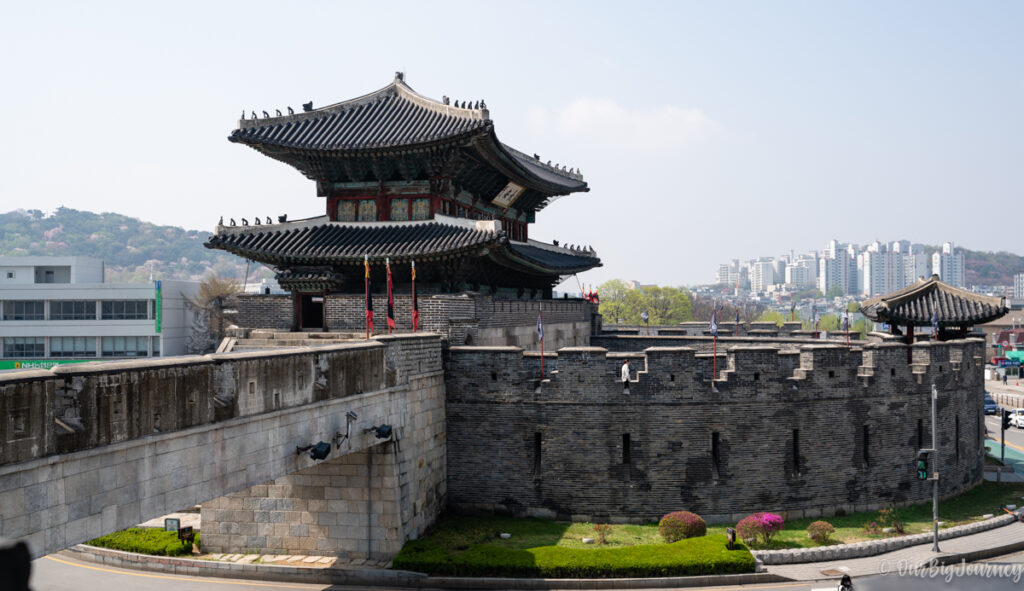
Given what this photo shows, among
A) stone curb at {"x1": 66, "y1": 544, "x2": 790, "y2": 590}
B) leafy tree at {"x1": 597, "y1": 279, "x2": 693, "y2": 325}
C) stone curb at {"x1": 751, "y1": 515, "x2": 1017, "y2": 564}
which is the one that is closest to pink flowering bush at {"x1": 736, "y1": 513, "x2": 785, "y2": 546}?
stone curb at {"x1": 751, "y1": 515, "x2": 1017, "y2": 564}

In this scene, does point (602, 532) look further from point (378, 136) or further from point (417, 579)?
point (378, 136)

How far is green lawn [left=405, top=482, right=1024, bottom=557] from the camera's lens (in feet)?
71.8

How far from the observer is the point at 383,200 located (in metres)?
29.5

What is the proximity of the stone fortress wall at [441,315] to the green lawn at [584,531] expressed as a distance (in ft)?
18.4

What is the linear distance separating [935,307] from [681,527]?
14746mm

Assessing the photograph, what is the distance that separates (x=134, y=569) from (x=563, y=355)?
13.2m

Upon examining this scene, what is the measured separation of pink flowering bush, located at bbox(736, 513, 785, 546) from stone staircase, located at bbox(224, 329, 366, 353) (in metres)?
12.8

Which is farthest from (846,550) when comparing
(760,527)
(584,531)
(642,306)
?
(642,306)

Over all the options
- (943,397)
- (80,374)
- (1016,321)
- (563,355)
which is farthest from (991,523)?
(1016,321)

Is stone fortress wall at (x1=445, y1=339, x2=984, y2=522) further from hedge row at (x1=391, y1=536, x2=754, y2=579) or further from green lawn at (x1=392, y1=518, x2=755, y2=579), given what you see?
hedge row at (x1=391, y1=536, x2=754, y2=579)

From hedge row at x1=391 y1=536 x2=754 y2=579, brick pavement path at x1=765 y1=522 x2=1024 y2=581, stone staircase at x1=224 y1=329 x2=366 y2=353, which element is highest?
stone staircase at x1=224 y1=329 x2=366 y2=353

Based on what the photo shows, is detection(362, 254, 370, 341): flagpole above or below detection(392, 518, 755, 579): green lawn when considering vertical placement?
above

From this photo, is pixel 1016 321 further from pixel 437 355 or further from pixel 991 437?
pixel 437 355

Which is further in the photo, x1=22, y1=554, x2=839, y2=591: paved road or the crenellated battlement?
the crenellated battlement
